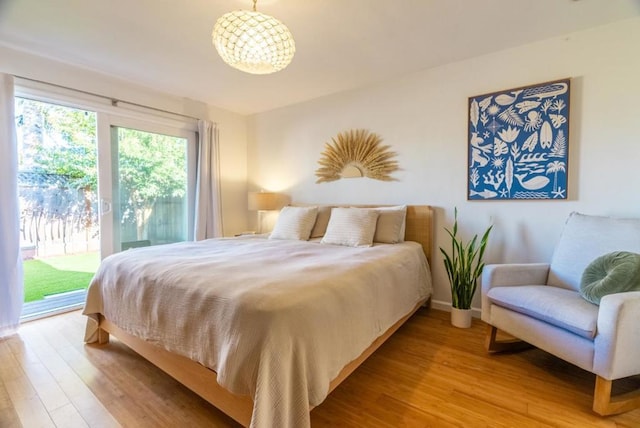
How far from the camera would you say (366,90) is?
323cm

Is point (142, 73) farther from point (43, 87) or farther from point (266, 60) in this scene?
point (266, 60)

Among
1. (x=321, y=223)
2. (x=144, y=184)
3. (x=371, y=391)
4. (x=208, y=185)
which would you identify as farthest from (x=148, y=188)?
(x=371, y=391)

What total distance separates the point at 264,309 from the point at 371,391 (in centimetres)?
93

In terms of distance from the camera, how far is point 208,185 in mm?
3805

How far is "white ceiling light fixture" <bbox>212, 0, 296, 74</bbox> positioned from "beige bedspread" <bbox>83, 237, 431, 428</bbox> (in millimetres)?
1263

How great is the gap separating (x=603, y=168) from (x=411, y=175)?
4.71ft

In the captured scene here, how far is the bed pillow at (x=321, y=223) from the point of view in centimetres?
312

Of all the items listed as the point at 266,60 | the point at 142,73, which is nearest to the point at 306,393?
the point at 266,60

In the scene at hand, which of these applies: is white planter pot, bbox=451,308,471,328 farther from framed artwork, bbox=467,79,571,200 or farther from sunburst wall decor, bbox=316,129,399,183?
sunburst wall decor, bbox=316,129,399,183

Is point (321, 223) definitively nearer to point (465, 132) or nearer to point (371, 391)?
point (465, 132)

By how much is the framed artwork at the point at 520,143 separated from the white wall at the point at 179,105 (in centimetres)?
311

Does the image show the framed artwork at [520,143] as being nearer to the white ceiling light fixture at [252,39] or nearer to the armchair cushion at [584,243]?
the armchair cushion at [584,243]

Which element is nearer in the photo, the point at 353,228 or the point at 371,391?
the point at 371,391

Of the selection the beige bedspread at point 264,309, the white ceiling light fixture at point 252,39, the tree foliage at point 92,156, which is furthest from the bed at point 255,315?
the tree foliage at point 92,156
